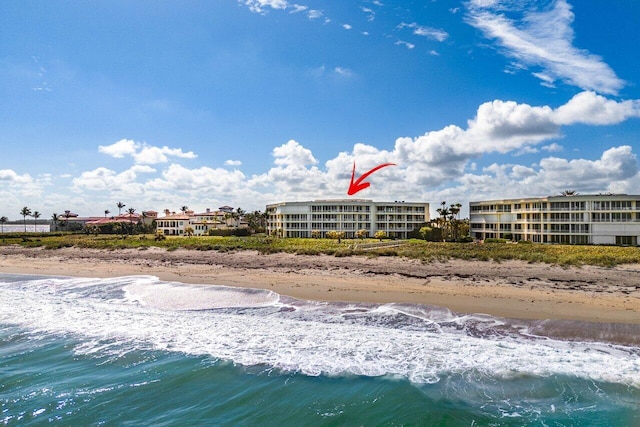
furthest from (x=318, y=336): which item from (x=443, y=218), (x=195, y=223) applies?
(x=195, y=223)

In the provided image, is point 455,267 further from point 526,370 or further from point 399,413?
point 399,413

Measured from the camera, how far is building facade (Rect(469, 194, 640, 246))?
52.8 metres

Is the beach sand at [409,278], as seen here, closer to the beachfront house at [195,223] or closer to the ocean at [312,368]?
the ocean at [312,368]

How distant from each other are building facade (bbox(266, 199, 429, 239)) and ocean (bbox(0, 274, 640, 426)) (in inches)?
2153

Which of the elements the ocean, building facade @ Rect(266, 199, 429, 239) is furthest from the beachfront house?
the ocean

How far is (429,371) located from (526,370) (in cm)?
269

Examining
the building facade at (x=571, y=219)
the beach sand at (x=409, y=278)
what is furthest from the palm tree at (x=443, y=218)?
the beach sand at (x=409, y=278)

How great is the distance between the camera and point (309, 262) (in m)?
33.3

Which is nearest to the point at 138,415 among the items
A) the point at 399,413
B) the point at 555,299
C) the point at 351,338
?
the point at 399,413

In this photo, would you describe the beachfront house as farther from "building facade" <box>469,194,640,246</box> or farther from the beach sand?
"building facade" <box>469,194,640,246</box>

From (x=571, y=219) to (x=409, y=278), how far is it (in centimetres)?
4250

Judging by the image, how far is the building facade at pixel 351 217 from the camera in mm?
73062

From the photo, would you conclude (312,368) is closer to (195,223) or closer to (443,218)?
(443,218)

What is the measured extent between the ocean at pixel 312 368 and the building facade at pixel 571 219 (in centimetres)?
4713
